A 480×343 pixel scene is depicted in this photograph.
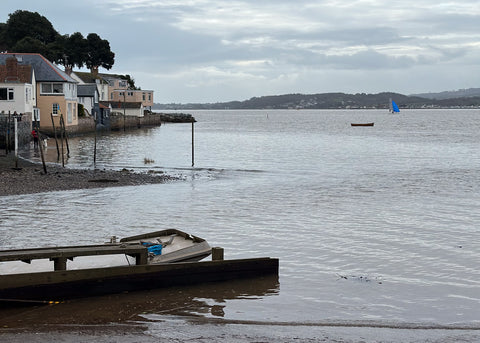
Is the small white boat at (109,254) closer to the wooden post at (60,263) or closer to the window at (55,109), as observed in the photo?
the wooden post at (60,263)

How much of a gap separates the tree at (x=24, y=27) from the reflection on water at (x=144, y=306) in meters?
122

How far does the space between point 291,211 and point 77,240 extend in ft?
32.5

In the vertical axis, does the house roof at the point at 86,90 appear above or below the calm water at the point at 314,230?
above

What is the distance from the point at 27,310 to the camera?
12.6 metres

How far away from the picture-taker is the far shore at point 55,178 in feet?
102

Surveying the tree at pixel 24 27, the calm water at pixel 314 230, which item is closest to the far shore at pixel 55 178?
the calm water at pixel 314 230

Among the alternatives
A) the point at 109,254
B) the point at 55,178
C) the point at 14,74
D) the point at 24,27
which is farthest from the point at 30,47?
the point at 109,254

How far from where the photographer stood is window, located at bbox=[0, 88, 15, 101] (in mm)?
66688

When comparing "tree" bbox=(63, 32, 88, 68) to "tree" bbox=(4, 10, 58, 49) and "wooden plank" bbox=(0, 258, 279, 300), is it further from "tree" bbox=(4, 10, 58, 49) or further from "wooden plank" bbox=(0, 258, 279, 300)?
"wooden plank" bbox=(0, 258, 279, 300)

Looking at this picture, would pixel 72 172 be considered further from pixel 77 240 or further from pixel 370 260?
Answer: pixel 370 260

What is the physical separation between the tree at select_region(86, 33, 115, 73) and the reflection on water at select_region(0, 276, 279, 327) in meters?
128

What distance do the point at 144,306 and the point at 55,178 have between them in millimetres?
22914

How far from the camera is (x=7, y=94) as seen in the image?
6675 cm

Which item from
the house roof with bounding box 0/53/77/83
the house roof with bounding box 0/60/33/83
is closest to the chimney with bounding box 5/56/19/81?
the house roof with bounding box 0/60/33/83
